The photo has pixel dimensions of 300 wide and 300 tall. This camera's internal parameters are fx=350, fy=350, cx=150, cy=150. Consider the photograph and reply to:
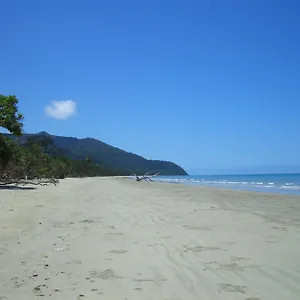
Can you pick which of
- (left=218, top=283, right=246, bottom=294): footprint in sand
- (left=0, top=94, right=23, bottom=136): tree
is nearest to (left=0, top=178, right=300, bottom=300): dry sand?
(left=218, top=283, right=246, bottom=294): footprint in sand

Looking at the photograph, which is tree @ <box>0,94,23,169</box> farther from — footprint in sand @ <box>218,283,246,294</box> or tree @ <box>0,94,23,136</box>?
footprint in sand @ <box>218,283,246,294</box>

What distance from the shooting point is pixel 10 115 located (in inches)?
1014

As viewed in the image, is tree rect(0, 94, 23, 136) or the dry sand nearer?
the dry sand

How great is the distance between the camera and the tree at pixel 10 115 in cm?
2562

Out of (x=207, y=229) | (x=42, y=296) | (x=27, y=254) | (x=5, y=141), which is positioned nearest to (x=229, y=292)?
(x=42, y=296)

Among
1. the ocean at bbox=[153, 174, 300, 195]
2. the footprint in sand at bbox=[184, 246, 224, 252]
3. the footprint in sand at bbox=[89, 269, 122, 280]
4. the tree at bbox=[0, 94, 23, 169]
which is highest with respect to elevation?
the tree at bbox=[0, 94, 23, 169]

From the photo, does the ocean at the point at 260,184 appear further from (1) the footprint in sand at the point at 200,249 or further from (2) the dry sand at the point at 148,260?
(1) the footprint in sand at the point at 200,249

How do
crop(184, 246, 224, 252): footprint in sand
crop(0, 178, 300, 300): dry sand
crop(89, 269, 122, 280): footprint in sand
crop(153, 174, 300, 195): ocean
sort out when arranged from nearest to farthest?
1. crop(0, 178, 300, 300): dry sand
2. crop(89, 269, 122, 280): footprint in sand
3. crop(184, 246, 224, 252): footprint in sand
4. crop(153, 174, 300, 195): ocean

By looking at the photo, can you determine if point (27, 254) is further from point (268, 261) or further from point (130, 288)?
point (268, 261)

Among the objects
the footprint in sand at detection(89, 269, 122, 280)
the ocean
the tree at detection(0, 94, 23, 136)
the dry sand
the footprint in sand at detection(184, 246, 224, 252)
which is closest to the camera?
the dry sand

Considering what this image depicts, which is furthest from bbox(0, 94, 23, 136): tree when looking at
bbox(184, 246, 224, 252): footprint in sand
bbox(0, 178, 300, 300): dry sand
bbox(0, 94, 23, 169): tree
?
bbox(184, 246, 224, 252): footprint in sand

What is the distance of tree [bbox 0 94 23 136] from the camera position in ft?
84.1

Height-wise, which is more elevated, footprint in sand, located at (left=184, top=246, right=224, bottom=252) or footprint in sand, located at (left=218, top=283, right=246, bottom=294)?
footprint in sand, located at (left=184, top=246, right=224, bottom=252)

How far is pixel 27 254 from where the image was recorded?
5.95 m
